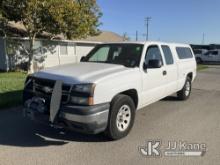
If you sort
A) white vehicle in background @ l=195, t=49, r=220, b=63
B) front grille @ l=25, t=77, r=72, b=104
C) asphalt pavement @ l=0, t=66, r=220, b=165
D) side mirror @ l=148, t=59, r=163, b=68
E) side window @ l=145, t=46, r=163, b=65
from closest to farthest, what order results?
asphalt pavement @ l=0, t=66, r=220, b=165 < front grille @ l=25, t=77, r=72, b=104 < side mirror @ l=148, t=59, r=163, b=68 < side window @ l=145, t=46, r=163, b=65 < white vehicle in background @ l=195, t=49, r=220, b=63

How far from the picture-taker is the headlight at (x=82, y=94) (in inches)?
173

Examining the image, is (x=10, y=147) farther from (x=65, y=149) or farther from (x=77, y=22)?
(x=77, y=22)

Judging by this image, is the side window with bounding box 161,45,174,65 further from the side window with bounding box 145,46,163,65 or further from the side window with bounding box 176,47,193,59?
the side window with bounding box 176,47,193,59

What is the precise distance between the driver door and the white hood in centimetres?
69

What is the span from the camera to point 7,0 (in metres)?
14.6

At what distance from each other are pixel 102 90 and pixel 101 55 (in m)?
2.19

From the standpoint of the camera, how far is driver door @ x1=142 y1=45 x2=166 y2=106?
579 centimetres

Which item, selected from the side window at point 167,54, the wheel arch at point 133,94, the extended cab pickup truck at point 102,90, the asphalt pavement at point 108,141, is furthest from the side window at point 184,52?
the wheel arch at point 133,94

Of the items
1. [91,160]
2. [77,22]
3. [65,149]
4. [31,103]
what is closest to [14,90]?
[31,103]

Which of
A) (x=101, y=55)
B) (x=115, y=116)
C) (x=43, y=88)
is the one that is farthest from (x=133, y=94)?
(x=43, y=88)

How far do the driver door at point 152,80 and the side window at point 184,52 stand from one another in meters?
1.53

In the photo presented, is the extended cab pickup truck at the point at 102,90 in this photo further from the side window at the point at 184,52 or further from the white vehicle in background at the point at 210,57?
the white vehicle in background at the point at 210,57

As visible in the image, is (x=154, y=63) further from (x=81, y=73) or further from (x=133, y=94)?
(x=81, y=73)

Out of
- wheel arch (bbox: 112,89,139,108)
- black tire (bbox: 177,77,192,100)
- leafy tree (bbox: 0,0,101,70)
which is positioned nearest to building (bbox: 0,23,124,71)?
leafy tree (bbox: 0,0,101,70)
